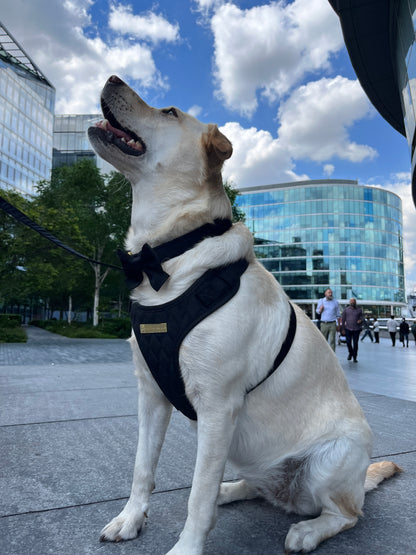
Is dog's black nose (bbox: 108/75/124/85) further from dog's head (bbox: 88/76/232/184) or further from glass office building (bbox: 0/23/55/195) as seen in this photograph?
glass office building (bbox: 0/23/55/195)

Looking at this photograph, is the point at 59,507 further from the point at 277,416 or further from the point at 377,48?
the point at 377,48

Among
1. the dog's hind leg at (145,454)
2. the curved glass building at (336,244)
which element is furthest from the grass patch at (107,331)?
the curved glass building at (336,244)

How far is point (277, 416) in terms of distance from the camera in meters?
1.74

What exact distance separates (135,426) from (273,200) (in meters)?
85.0

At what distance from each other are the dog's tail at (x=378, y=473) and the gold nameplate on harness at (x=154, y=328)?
1.58m

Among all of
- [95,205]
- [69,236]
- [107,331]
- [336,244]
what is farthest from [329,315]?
[336,244]

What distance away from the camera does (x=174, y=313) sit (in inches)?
64.7

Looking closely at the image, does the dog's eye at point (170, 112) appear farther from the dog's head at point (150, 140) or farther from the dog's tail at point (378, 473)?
the dog's tail at point (378, 473)

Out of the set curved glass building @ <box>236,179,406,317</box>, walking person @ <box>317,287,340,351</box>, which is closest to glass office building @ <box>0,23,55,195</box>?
curved glass building @ <box>236,179,406,317</box>

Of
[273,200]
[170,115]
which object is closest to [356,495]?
[170,115]

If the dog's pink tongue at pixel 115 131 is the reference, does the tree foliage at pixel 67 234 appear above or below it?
above

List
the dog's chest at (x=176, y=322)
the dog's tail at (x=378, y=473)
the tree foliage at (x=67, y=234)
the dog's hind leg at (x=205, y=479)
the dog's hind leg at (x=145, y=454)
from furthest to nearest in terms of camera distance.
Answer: the tree foliage at (x=67, y=234) → the dog's tail at (x=378, y=473) → the dog's hind leg at (x=145, y=454) → the dog's chest at (x=176, y=322) → the dog's hind leg at (x=205, y=479)

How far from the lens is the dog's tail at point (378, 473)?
2254 millimetres

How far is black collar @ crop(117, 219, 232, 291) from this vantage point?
5.62ft
